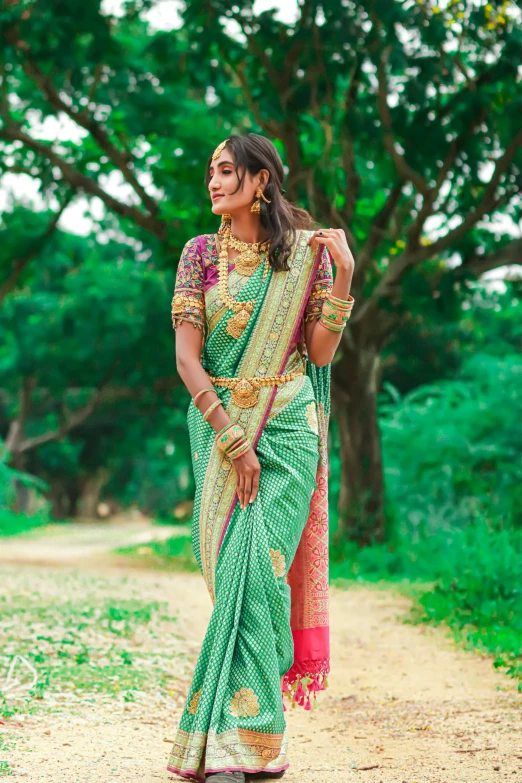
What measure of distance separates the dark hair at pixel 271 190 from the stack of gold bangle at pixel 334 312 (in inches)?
7.8

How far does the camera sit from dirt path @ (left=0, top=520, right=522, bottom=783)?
3.22 m

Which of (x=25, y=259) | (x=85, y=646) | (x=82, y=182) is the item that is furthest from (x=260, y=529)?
(x=25, y=259)

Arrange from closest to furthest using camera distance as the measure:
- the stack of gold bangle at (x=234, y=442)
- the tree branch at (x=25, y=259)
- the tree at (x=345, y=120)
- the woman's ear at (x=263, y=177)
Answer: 1. the stack of gold bangle at (x=234, y=442)
2. the woman's ear at (x=263, y=177)
3. the tree at (x=345, y=120)
4. the tree branch at (x=25, y=259)

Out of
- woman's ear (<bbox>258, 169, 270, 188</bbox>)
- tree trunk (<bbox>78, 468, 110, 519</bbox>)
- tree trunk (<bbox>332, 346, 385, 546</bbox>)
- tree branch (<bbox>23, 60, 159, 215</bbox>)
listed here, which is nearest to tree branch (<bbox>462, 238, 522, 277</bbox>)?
tree trunk (<bbox>332, 346, 385, 546</bbox>)

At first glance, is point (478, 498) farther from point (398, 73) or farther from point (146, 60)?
point (146, 60)

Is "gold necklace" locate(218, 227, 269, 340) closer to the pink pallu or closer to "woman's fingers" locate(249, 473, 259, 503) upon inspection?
the pink pallu

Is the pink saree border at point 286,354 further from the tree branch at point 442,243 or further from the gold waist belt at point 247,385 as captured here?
the tree branch at point 442,243

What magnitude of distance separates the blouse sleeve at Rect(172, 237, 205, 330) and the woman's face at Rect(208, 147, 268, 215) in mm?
178

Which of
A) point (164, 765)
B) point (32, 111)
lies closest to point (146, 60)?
point (32, 111)

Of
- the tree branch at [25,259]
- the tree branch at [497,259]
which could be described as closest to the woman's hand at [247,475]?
the tree branch at [497,259]

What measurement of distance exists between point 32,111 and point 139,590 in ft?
22.4

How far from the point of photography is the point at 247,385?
3.23 metres

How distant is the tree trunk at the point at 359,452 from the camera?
10.8m

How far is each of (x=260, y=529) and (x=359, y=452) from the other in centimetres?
793
